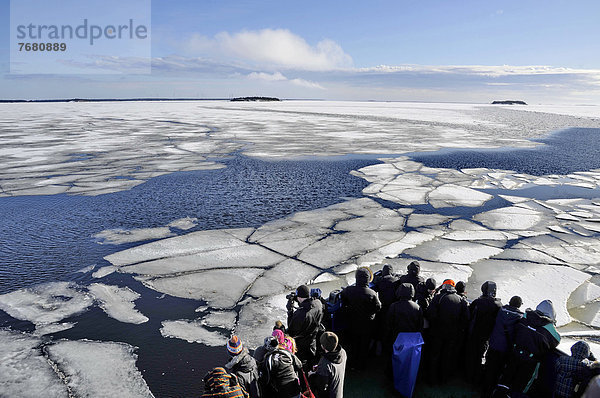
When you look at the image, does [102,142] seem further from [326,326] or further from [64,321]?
[326,326]

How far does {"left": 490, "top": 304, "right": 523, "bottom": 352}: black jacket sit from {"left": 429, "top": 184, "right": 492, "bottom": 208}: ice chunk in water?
713 centimetres

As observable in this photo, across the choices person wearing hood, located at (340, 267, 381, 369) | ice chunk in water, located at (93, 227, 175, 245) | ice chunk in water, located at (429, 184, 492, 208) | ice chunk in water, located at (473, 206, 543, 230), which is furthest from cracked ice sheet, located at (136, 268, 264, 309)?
ice chunk in water, located at (429, 184, 492, 208)

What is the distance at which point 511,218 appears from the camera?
381 inches

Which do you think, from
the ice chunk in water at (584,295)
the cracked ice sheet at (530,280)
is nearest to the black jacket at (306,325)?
the cracked ice sheet at (530,280)

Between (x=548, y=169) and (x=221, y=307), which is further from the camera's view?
(x=548, y=169)

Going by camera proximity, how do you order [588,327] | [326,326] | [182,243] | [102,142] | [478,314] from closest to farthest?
[478,314] → [326,326] → [588,327] → [182,243] → [102,142]

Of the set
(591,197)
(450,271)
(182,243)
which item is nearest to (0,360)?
(182,243)

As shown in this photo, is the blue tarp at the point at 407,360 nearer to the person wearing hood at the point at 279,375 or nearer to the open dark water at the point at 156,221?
the person wearing hood at the point at 279,375

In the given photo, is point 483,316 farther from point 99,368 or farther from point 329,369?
point 99,368

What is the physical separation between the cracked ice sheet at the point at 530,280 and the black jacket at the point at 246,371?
169 inches

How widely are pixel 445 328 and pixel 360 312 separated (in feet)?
2.94

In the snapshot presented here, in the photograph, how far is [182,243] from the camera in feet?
26.6

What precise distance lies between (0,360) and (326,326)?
3862mm

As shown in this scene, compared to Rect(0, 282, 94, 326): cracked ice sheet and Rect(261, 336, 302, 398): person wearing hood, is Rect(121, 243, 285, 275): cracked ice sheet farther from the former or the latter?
Rect(261, 336, 302, 398): person wearing hood
